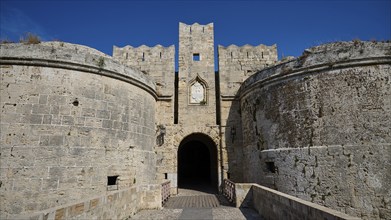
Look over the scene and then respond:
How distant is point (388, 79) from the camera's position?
707 centimetres

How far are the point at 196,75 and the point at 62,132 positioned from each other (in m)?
7.21

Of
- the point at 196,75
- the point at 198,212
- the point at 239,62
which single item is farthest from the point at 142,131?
the point at 239,62

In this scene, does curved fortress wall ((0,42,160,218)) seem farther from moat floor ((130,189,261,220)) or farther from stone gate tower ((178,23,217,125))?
stone gate tower ((178,23,217,125))

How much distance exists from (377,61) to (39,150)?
33.1 feet

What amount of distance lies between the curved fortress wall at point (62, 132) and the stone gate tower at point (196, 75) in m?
4.02

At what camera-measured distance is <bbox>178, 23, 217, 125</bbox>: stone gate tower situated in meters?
12.0

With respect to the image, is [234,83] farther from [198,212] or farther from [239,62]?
[198,212]

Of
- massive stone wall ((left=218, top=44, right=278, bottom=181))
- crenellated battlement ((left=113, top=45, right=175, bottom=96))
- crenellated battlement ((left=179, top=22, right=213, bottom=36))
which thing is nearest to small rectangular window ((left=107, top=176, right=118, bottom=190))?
crenellated battlement ((left=113, top=45, right=175, bottom=96))

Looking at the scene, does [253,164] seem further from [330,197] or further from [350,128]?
[350,128]

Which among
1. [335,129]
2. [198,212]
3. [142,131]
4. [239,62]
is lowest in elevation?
[198,212]

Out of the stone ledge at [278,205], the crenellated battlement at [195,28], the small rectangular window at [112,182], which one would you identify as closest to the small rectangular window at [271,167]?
the stone ledge at [278,205]

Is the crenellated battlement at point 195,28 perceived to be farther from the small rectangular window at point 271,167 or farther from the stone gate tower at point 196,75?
the small rectangular window at point 271,167

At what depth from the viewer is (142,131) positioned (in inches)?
373

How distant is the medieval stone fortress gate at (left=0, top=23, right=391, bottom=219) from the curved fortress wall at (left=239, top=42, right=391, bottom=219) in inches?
1.1
